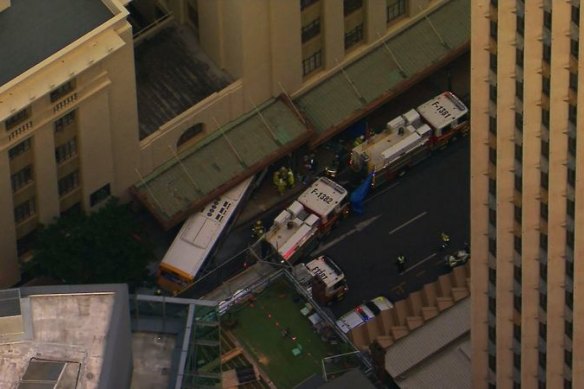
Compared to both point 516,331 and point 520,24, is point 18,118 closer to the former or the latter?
point 516,331

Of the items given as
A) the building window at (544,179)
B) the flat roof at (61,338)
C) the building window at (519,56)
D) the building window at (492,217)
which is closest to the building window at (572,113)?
the building window at (519,56)

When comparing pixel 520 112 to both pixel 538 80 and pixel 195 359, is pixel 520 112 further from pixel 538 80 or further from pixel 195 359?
pixel 195 359

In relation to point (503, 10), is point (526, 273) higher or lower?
lower

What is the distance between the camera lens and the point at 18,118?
199 m

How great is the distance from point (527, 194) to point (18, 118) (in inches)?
1813

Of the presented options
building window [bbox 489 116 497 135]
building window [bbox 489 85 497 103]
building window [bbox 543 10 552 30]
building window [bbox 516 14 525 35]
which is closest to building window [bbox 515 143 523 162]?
building window [bbox 489 116 497 135]

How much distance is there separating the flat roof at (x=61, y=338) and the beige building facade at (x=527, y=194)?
3071 centimetres

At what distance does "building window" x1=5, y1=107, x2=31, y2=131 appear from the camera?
19888 cm

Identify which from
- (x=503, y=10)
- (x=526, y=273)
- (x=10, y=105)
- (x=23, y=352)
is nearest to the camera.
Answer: (x=23, y=352)

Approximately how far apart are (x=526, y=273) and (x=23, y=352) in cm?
4096

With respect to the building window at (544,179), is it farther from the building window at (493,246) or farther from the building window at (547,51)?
the building window at (547,51)

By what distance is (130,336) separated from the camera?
151250 millimetres

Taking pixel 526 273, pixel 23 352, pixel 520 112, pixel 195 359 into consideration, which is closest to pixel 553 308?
pixel 526 273

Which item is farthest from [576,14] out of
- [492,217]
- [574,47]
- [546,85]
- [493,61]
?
[492,217]
